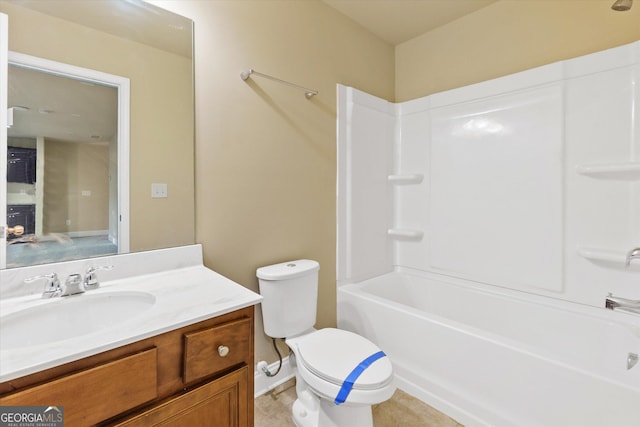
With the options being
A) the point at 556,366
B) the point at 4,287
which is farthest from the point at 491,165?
the point at 4,287

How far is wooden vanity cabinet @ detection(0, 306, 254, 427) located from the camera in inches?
26.8

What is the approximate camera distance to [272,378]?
6.00 ft

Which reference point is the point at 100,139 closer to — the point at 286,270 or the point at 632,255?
the point at 286,270

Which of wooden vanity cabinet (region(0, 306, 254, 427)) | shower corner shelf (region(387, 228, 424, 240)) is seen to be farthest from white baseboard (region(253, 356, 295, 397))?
shower corner shelf (region(387, 228, 424, 240))

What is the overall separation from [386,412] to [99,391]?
1.48 meters

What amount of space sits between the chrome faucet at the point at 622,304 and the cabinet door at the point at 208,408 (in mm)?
1817

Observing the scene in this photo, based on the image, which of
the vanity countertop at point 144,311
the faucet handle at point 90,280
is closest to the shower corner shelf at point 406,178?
the vanity countertop at point 144,311

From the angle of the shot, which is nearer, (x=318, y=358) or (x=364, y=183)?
(x=318, y=358)

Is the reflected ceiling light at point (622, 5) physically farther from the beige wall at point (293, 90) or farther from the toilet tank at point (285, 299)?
the toilet tank at point (285, 299)

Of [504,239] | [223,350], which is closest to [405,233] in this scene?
[504,239]

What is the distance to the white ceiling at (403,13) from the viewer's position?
205 centimetres

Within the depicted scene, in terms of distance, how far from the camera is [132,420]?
30.9 inches

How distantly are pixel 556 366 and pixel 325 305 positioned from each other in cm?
130

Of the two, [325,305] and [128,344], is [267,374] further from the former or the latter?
[128,344]
